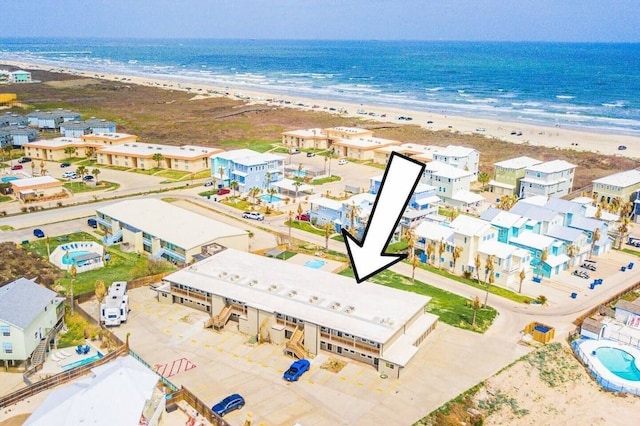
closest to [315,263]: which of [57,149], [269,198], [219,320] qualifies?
[219,320]

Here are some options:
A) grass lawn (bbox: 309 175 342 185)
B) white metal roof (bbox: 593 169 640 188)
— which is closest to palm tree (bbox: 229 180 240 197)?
grass lawn (bbox: 309 175 342 185)

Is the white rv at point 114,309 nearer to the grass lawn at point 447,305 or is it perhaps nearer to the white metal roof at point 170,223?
the white metal roof at point 170,223

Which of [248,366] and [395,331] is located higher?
[395,331]

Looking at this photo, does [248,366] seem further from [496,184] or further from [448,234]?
[496,184]

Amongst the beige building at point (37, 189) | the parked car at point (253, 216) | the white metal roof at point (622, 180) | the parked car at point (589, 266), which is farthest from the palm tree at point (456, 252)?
the beige building at point (37, 189)

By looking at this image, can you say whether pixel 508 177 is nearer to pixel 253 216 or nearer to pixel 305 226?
pixel 305 226

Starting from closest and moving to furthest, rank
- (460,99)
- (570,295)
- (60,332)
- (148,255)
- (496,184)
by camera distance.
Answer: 1. (60,332)
2. (570,295)
3. (148,255)
4. (496,184)
5. (460,99)

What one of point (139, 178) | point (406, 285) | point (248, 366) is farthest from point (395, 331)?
point (139, 178)

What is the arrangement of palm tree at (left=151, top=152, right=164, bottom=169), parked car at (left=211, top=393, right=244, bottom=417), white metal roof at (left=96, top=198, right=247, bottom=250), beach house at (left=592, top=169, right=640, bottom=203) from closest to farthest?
parked car at (left=211, top=393, right=244, bottom=417)
white metal roof at (left=96, top=198, right=247, bottom=250)
beach house at (left=592, top=169, right=640, bottom=203)
palm tree at (left=151, top=152, right=164, bottom=169)

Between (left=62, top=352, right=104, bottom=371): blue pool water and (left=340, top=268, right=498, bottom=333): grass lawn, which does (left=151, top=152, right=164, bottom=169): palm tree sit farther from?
(left=62, top=352, right=104, bottom=371): blue pool water
